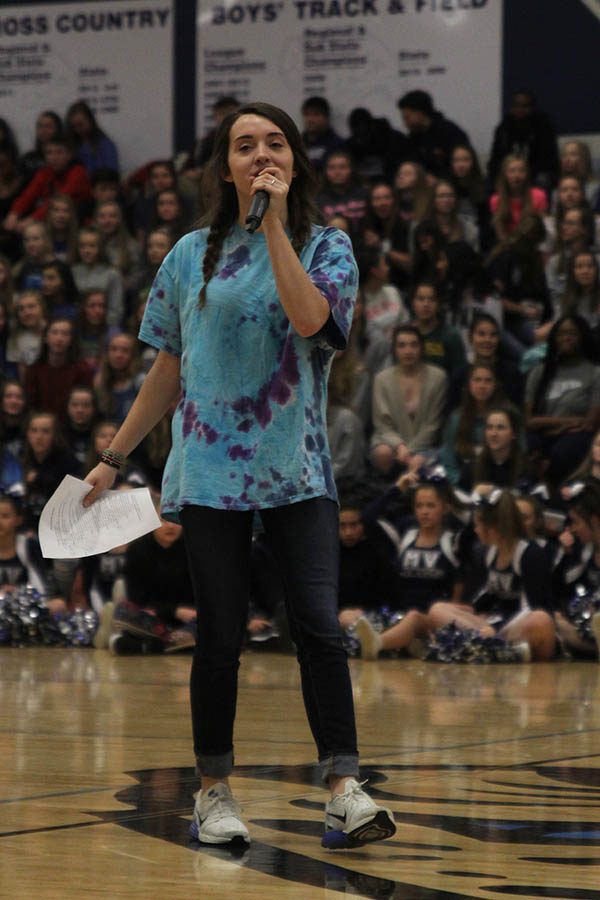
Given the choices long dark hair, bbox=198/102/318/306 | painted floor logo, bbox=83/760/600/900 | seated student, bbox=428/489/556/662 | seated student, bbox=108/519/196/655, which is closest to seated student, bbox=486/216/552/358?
seated student, bbox=428/489/556/662

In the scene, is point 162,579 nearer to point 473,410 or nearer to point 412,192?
point 473,410

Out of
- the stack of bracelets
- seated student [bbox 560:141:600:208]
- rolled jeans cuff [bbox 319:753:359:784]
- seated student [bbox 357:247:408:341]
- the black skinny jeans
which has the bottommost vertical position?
rolled jeans cuff [bbox 319:753:359:784]

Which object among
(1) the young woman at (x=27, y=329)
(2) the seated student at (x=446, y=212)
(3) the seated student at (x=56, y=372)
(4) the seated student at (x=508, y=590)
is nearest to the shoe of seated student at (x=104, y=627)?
(4) the seated student at (x=508, y=590)

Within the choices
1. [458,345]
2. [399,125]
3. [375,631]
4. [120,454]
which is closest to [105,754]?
[120,454]

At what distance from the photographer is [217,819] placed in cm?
378

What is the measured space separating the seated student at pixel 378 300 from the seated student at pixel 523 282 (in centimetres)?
65

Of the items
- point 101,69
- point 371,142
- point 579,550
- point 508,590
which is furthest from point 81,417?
point 101,69

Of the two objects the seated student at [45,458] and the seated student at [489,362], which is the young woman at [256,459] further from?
the seated student at [45,458]

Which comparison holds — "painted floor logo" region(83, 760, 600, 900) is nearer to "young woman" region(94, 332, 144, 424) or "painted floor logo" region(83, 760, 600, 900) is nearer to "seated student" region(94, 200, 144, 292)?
"young woman" region(94, 332, 144, 424)

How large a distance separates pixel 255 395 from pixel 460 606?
6023mm

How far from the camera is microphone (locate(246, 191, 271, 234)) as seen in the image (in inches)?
142

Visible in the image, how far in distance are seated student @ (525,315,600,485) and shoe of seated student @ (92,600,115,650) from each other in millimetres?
2653

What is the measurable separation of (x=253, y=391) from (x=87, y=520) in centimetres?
54

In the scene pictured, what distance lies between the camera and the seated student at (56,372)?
12070 mm
